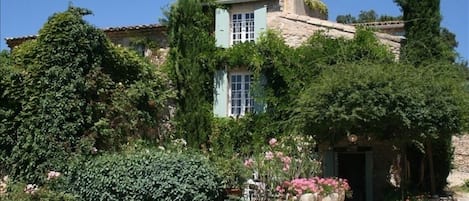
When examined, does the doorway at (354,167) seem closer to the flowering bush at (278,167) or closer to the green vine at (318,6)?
the flowering bush at (278,167)

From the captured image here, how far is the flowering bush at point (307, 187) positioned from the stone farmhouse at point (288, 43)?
→ 4.11 meters

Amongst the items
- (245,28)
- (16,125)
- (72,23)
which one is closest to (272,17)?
(245,28)

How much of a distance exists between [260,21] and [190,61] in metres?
2.89

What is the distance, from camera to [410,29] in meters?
20.9

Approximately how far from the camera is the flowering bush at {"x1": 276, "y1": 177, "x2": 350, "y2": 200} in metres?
12.8

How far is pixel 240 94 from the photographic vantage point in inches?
768

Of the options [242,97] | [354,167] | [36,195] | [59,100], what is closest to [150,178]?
[36,195]

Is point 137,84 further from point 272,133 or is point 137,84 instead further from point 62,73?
point 272,133

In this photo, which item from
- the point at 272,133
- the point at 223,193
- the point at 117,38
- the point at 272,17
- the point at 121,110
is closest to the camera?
the point at 223,193

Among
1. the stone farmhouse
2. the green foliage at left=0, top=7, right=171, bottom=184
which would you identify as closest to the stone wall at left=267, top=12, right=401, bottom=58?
the stone farmhouse

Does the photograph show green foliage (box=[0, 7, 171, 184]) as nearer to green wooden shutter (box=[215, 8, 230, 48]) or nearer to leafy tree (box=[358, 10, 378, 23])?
green wooden shutter (box=[215, 8, 230, 48])

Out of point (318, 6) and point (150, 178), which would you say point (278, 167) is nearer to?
point (150, 178)

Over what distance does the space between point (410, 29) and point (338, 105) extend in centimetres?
804

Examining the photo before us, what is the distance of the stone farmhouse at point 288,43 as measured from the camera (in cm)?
1803
